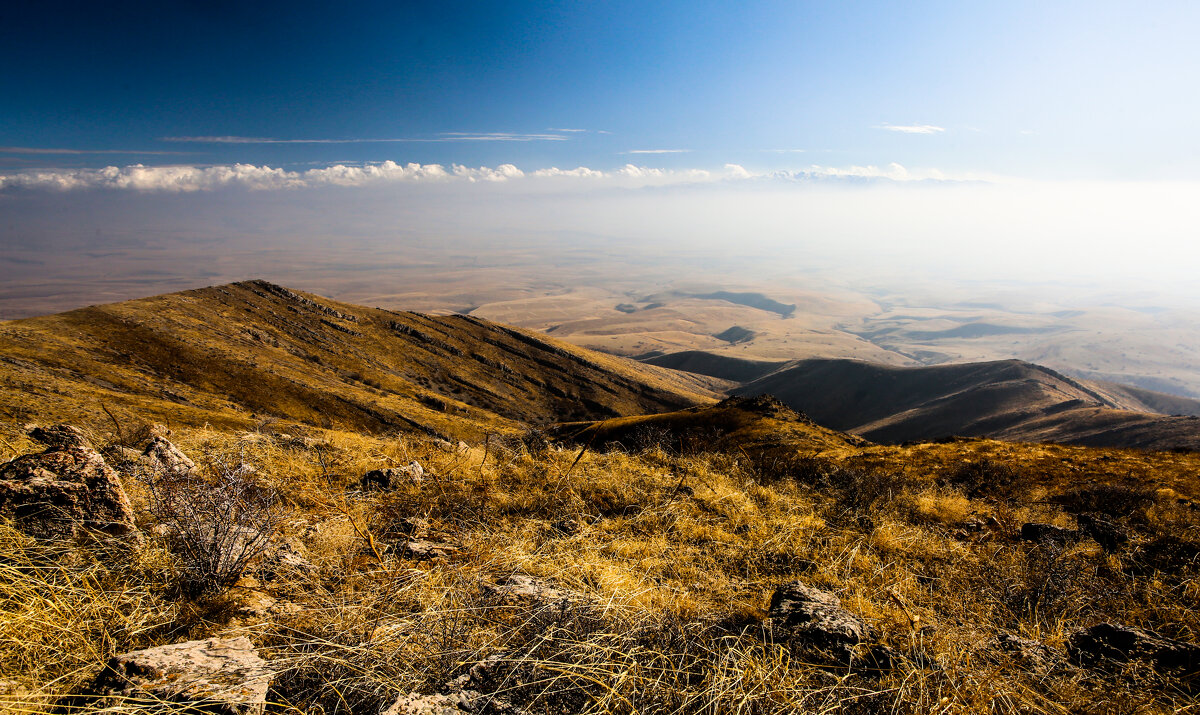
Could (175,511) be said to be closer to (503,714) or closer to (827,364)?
(503,714)

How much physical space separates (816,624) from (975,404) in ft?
437

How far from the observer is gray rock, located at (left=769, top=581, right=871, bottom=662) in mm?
3076

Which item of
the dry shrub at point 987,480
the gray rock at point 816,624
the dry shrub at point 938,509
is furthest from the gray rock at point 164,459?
the dry shrub at point 987,480

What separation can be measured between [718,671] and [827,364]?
167 metres

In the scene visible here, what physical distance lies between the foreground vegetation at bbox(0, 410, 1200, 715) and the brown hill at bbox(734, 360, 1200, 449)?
8652 cm

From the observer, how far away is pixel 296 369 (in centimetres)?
6369

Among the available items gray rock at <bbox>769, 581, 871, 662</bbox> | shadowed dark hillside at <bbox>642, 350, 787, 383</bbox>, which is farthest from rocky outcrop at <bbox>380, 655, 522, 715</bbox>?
shadowed dark hillside at <bbox>642, 350, 787, 383</bbox>

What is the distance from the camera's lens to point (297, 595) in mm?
3312

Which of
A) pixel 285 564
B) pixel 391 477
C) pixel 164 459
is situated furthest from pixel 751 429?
pixel 285 564

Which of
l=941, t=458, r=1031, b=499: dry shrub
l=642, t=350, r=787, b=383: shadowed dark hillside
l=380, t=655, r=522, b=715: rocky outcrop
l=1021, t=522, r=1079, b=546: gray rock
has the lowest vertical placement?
l=642, t=350, r=787, b=383: shadowed dark hillside

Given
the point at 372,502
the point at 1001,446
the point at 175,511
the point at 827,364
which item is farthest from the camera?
the point at 827,364

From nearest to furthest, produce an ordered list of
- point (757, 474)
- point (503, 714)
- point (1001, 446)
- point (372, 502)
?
point (503, 714)
point (372, 502)
point (757, 474)
point (1001, 446)

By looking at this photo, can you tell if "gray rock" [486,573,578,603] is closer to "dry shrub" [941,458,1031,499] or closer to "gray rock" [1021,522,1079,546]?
"gray rock" [1021,522,1079,546]

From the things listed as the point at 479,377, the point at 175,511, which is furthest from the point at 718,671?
the point at 479,377
